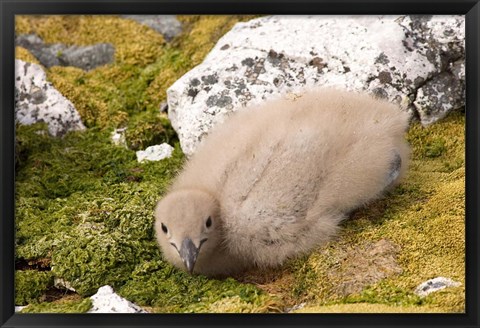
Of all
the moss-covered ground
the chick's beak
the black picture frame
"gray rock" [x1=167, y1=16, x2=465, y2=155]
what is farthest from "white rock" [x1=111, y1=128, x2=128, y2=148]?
the chick's beak

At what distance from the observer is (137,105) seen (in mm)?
6340

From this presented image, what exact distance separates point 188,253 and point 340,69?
2131 mm

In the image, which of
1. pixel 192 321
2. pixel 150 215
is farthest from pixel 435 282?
pixel 150 215

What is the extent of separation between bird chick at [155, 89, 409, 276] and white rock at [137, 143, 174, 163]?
0.93 m

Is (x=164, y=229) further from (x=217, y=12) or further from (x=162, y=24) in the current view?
(x=162, y=24)

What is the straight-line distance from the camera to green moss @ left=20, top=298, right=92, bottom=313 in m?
4.15

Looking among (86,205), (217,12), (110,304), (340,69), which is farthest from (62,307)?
(340,69)

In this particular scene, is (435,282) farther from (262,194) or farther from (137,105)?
(137,105)

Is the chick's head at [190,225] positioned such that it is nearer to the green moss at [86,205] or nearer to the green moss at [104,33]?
the green moss at [86,205]

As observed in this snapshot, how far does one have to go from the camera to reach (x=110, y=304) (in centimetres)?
416

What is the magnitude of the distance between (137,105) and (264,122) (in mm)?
1796

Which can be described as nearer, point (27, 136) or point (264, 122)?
point (264, 122)

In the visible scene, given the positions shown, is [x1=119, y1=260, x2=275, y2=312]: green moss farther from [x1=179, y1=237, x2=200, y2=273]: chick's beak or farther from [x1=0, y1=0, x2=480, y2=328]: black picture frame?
[x1=0, y1=0, x2=480, y2=328]: black picture frame

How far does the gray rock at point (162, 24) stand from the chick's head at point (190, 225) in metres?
2.68
